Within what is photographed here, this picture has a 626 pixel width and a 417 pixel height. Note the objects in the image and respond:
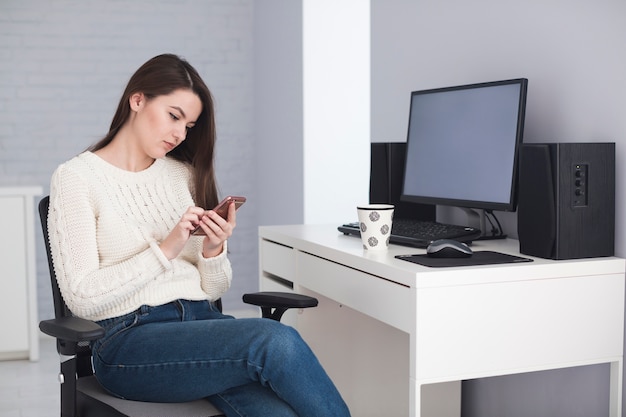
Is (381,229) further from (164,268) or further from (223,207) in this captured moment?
(164,268)

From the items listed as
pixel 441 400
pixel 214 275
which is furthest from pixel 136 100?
pixel 441 400

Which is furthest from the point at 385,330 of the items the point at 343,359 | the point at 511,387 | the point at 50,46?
the point at 50,46

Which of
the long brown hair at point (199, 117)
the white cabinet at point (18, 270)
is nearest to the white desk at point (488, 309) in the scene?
the long brown hair at point (199, 117)

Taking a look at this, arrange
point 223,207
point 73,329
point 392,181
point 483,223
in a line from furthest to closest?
point 392,181 → point 483,223 → point 223,207 → point 73,329

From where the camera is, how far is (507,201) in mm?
2104

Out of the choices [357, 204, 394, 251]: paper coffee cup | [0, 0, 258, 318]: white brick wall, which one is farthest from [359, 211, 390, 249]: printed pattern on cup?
[0, 0, 258, 318]: white brick wall

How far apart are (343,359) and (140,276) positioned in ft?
3.04

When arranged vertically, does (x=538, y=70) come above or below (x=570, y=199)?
above

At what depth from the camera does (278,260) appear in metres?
→ 2.50

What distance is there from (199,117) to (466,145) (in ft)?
2.33

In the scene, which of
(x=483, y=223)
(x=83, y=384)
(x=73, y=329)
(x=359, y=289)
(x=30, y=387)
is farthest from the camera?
(x=30, y=387)

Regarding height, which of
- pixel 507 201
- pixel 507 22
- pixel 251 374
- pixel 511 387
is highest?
pixel 507 22

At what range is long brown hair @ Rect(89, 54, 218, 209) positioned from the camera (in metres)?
1.96

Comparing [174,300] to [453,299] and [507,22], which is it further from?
[507,22]
